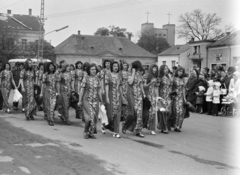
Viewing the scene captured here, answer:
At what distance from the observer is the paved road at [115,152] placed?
6.35m

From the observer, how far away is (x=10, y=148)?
7.84 meters

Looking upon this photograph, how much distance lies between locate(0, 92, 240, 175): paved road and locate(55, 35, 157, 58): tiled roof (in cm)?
5624

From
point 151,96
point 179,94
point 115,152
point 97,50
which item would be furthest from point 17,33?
point 115,152

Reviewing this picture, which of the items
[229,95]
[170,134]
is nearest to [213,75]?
[229,95]

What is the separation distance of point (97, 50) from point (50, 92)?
5731 cm

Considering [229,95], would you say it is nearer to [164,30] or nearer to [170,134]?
[170,134]

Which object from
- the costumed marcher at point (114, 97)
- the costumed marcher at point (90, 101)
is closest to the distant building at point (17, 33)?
the costumed marcher at point (114, 97)

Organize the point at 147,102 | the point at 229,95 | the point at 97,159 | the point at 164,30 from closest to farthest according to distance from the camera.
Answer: the point at 97,159, the point at 147,102, the point at 229,95, the point at 164,30

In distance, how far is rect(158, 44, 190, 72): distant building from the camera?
62.8 meters

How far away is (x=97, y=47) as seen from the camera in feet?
225

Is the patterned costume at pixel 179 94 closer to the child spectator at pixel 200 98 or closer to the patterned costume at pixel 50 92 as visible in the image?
the patterned costume at pixel 50 92

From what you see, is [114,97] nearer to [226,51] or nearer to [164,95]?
[164,95]

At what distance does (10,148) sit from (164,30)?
11118 centimetres

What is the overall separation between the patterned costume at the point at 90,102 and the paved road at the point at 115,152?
1.34 ft
